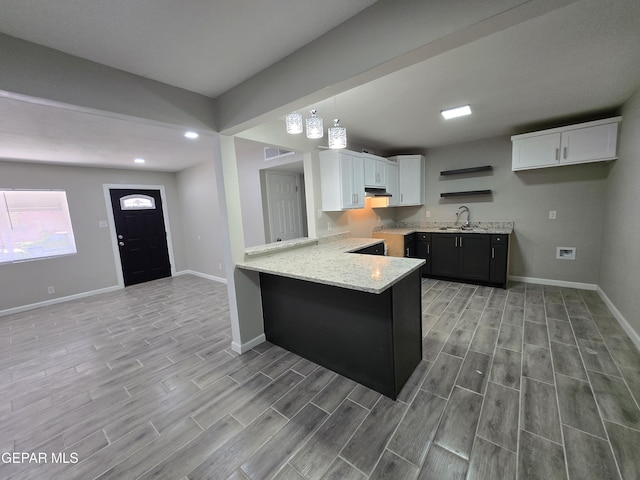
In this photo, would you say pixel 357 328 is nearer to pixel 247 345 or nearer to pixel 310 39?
pixel 247 345

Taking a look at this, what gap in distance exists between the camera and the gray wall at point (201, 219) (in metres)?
5.18

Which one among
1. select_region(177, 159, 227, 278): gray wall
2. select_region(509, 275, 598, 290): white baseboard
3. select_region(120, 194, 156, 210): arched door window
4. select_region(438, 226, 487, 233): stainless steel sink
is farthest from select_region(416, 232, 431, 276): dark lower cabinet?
select_region(120, 194, 156, 210): arched door window

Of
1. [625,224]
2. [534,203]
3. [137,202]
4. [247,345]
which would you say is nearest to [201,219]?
[137,202]

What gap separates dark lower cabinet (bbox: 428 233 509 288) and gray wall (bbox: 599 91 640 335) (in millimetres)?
1075

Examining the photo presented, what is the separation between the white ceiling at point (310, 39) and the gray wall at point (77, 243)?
85cm

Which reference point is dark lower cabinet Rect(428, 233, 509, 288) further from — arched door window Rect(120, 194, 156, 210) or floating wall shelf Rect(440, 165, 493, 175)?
arched door window Rect(120, 194, 156, 210)

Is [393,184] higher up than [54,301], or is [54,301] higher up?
[393,184]

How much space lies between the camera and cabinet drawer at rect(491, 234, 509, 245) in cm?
386

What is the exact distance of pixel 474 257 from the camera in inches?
164

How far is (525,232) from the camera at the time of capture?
13.7ft

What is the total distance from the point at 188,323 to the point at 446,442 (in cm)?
318

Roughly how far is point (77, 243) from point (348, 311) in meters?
5.54

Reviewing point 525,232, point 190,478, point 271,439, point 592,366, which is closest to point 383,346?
point 271,439

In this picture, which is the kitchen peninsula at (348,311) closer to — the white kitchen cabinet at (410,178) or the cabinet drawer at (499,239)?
the cabinet drawer at (499,239)
